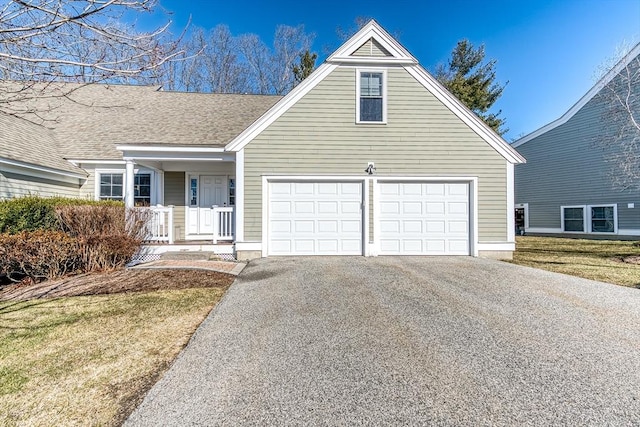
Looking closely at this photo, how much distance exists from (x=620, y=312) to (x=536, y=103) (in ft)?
78.5

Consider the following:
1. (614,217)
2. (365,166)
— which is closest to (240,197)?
(365,166)

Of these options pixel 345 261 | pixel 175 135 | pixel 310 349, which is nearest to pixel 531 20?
pixel 345 261

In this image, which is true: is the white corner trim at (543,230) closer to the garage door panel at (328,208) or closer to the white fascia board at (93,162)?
the garage door panel at (328,208)

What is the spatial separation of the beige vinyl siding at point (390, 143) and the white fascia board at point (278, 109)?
0.14 metres

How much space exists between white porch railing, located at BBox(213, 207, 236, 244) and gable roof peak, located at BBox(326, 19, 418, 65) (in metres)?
5.40

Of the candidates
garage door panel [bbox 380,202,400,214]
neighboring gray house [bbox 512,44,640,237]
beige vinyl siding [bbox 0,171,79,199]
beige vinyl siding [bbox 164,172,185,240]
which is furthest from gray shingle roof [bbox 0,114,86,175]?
neighboring gray house [bbox 512,44,640,237]

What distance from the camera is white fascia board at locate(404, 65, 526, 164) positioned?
941cm

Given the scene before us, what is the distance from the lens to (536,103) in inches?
925

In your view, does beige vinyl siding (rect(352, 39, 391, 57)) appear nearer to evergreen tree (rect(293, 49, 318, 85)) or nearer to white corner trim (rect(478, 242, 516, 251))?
white corner trim (rect(478, 242, 516, 251))

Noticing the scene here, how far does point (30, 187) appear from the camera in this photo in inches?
392

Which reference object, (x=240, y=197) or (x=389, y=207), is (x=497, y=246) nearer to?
(x=389, y=207)

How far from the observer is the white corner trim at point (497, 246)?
9367 mm

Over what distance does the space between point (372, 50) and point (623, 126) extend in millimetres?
13030

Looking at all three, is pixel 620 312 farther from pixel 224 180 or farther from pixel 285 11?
pixel 285 11
